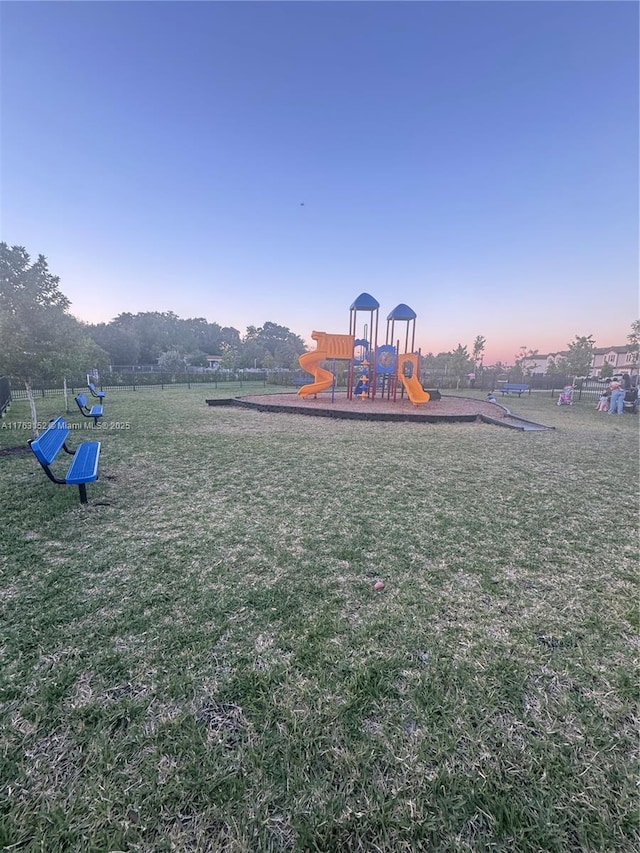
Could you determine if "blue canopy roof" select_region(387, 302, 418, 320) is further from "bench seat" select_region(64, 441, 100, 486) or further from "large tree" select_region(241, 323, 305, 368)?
"large tree" select_region(241, 323, 305, 368)

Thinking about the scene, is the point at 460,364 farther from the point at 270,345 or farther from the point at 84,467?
the point at 270,345

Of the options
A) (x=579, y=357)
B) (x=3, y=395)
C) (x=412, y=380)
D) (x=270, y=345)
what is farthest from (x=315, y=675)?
(x=270, y=345)

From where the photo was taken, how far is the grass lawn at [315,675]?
45.8 inches

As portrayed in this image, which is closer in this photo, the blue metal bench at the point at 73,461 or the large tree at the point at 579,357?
the blue metal bench at the point at 73,461

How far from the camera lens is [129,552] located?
2887mm

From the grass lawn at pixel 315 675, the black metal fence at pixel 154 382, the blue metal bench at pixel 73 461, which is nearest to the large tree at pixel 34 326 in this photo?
the blue metal bench at pixel 73 461

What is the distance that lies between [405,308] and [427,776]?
15.2 metres

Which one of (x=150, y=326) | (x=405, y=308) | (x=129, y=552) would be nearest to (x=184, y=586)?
(x=129, y=552)

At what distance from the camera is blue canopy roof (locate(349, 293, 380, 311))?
45.6 feet

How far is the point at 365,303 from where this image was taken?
13930 mm

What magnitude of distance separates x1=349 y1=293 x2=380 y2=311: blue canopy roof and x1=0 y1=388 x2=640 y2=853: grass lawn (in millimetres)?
11554

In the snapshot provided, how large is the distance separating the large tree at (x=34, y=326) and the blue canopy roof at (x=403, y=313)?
11.7 m

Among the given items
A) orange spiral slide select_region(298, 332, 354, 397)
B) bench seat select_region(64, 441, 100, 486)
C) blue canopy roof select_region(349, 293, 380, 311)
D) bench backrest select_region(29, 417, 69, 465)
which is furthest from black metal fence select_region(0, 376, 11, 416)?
blue canopy roof select_region(349, 293, 380, 311)

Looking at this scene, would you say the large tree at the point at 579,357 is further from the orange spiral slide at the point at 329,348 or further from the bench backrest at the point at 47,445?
the bench backrest at the point at 47,445
